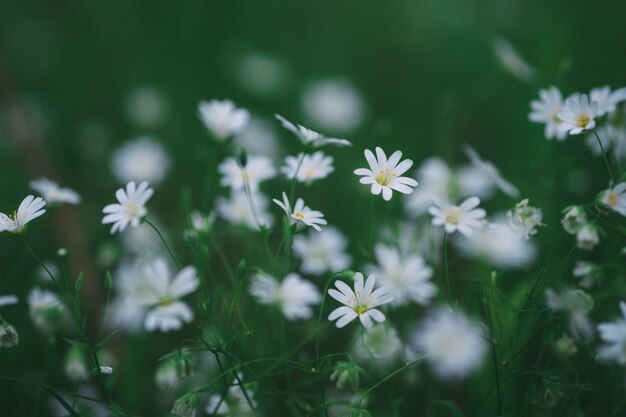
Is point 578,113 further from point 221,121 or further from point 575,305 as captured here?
point 221,121

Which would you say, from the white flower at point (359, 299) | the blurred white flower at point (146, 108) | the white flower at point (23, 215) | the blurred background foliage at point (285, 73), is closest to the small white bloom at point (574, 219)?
the white flower at point (359, 299)

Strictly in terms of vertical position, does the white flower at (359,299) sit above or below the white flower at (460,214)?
below

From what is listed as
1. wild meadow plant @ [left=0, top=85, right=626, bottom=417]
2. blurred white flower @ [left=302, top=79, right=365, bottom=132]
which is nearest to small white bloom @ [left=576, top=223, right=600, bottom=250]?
wild meadow plant @ [left=0, top=85, right=626, bottom=417]

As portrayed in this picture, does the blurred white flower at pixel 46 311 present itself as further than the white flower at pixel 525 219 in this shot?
Yes

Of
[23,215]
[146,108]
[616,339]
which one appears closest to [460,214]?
[616,339]

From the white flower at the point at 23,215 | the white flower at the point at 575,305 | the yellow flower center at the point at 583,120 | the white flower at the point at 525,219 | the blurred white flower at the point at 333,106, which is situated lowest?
the blurred white flower at the point at 333,106

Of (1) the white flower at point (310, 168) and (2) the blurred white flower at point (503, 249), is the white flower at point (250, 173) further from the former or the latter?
(2) the blurred white flower at point (503, 249)
